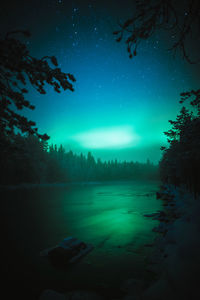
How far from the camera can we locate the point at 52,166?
82.1m

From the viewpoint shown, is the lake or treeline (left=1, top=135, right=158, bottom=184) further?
treeline (left=1, top=135, right=158, bottom=184)

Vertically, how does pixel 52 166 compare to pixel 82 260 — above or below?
above

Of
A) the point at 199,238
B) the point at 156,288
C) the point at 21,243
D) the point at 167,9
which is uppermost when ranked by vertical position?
the point at 167,9

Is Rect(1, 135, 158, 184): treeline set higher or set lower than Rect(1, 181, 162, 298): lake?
higher

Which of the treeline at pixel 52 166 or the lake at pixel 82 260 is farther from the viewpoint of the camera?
the treeline at pixel 52 166

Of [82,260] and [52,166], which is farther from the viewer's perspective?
[52,166]

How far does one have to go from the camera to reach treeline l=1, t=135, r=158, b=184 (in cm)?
5331

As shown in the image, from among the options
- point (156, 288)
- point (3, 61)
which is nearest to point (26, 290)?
point (156, 288)

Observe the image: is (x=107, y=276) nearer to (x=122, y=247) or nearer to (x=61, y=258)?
(x=61, y=258)

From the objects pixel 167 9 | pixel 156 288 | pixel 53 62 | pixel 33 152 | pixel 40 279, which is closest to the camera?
pixel 167 9

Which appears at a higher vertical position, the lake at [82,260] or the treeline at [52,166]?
the treeline at [52,166]

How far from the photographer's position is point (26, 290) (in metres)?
5.92

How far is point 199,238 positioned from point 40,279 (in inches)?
253

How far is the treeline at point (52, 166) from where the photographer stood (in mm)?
53312
